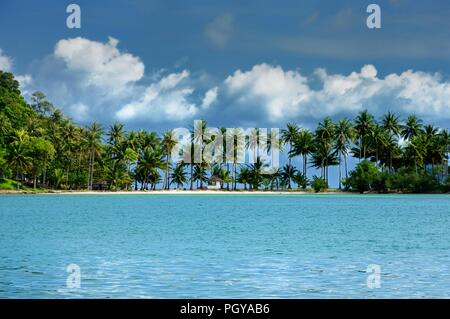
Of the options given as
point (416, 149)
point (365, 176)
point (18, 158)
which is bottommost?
point (365, 176)

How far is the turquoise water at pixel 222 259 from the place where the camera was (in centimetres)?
1287

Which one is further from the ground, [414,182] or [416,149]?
[416,149]

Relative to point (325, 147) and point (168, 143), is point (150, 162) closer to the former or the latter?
point (168, 143)

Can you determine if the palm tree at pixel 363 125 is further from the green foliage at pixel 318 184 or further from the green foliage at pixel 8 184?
the green foliage at pixel 8 184

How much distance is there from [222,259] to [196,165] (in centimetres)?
7682

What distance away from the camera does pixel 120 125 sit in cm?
9431

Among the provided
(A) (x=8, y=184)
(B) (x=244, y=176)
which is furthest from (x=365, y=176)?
(A) (x=8, y=184)

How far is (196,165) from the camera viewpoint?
9425cm

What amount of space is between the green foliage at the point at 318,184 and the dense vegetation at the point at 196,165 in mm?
170

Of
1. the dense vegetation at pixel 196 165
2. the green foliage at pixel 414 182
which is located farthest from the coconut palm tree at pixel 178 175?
the green foliage at pixel 414 182

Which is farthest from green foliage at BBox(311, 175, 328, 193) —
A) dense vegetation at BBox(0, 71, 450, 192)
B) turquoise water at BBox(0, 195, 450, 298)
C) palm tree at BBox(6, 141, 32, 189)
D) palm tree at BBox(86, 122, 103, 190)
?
turquoise water at BBox(0, 195, 450, 298)
